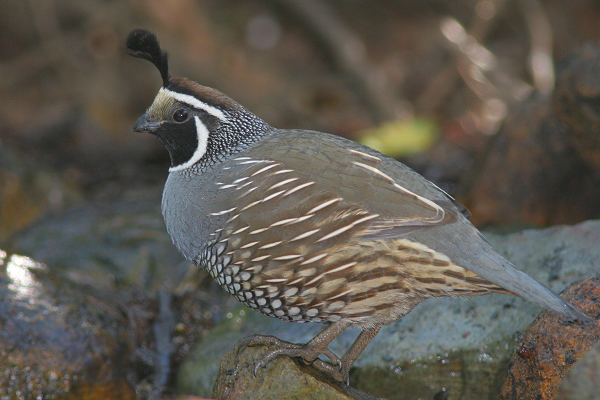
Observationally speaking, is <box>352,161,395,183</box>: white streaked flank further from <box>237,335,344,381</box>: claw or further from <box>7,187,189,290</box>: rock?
<box>7,187,189,290</box>: rock

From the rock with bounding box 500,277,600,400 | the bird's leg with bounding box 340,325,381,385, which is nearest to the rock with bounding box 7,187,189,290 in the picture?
the bird's leg with bounding box 340,325,381,385

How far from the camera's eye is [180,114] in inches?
177

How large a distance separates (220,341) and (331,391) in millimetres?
1699

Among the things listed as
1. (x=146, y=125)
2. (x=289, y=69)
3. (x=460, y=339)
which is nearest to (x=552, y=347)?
(x=460, y=339)

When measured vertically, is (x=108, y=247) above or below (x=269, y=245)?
below

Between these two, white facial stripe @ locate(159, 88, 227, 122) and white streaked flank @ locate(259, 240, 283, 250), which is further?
white facial stripe @ locate(159, 88, 227, 122)

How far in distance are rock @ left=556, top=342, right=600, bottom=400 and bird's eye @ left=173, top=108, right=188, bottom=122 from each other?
297cm

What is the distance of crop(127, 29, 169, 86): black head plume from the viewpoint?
4.46 metres

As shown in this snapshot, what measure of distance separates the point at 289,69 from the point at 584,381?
9496 mm

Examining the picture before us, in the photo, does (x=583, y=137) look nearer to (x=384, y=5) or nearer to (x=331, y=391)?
(x=331, y=391)

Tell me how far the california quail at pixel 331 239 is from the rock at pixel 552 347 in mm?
326

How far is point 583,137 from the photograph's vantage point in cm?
555

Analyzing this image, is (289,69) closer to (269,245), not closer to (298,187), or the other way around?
(298,187)

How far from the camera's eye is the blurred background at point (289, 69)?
9.95 meters
